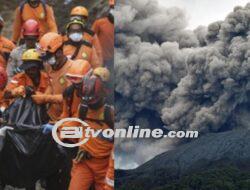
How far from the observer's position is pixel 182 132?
4.16 m

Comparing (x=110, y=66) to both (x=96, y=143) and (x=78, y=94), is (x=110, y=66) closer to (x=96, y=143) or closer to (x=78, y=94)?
(x=78, y=94)

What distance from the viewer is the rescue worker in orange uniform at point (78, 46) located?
4039 mm

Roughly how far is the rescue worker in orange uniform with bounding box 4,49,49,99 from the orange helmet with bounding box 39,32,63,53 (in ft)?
0.25

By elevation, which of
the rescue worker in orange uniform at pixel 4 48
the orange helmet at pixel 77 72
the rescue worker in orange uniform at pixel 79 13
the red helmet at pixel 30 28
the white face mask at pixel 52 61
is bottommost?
the orange helmet at pixel 77 72

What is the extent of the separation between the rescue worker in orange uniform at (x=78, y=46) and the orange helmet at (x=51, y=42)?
54 mm

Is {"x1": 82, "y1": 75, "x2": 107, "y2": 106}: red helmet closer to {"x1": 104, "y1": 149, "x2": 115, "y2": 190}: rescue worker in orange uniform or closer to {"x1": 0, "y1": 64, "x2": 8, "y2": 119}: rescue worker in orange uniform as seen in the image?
{"x1": 104, "y1": 149, "x2": 115, "y2": 190}: rescue worker in orange uniform

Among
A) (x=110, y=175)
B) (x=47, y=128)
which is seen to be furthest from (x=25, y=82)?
(x=110, y=175)

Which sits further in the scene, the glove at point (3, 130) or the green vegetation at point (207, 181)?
the green vegetation at point (207, 181)

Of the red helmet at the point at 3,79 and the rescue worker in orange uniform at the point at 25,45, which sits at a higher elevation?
the rescue worker in orange uniform at the point at 25,45

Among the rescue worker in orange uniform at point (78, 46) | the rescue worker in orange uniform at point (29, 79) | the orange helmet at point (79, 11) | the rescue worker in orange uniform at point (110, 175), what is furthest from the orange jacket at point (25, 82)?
the rescue worker in orange uniform at point (110, 175)

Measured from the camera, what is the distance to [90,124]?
402 centimetres

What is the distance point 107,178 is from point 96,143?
28cm

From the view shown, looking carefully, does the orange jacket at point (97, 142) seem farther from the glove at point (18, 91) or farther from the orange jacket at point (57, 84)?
the glove at point (18, 91)

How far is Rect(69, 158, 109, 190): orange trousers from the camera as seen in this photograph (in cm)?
402
